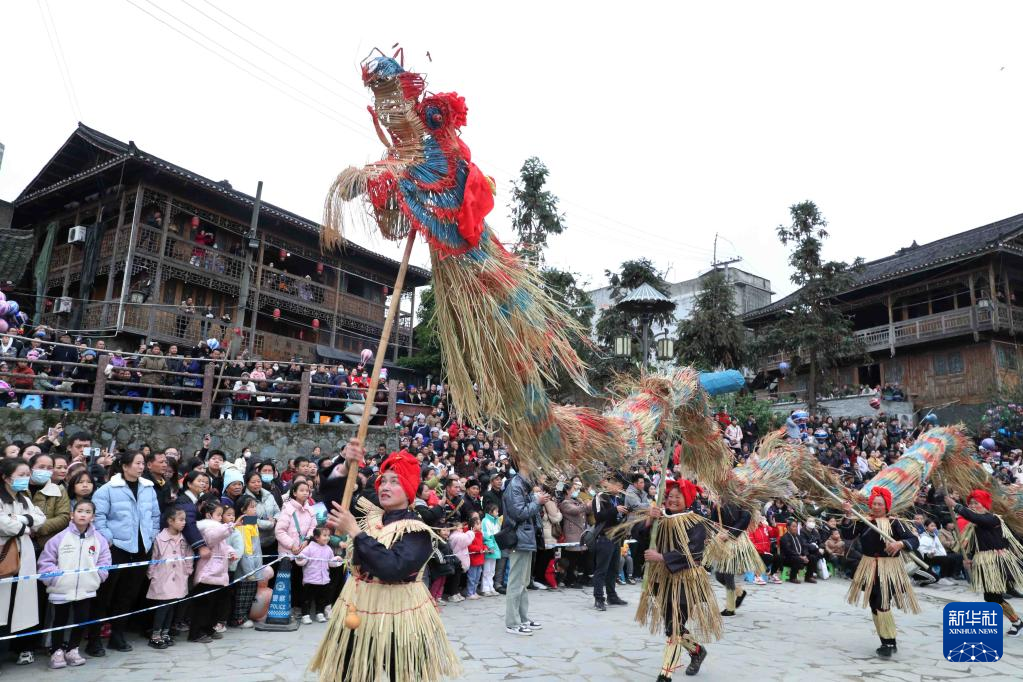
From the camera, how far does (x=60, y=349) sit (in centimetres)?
1141

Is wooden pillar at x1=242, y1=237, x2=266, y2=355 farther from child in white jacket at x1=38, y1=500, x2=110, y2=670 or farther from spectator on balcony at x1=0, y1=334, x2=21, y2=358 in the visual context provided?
child in white jacket at x1=38, y1=500, x2=110, y2=670

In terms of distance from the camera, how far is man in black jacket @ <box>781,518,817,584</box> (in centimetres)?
1092

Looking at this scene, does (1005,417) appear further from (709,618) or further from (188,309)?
(188,309)

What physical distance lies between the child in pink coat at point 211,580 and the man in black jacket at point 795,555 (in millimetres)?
8622

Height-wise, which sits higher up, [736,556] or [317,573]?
[736,556]

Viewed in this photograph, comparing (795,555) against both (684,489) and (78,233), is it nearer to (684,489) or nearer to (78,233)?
(684,489)

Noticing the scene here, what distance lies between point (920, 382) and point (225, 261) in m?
23.4

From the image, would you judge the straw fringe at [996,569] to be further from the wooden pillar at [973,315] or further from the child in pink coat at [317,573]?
the wooden pillar at [973,315]

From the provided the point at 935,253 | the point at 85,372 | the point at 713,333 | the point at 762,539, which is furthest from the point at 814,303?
the point at 85,372

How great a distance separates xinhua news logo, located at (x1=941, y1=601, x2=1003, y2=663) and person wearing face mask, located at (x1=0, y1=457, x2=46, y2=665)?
729 centimetres

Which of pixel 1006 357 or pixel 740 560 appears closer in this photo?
pixel 740 560

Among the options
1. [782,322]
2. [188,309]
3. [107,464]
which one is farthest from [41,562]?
[782,322]

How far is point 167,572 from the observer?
5.61m

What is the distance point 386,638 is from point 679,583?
112 inches
